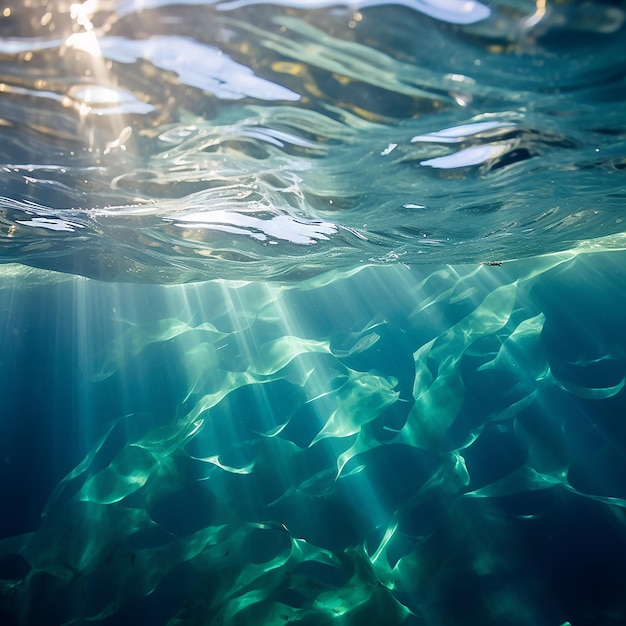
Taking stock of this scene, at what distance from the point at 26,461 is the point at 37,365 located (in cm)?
590

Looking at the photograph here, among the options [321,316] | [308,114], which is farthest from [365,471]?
[308,114]

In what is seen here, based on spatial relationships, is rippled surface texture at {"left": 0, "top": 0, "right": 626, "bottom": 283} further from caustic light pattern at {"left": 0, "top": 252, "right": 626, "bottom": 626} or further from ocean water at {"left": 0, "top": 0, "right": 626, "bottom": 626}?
caustic light pattern at {"left": 0, "top": 252, "right": 626, "bottom": 626}

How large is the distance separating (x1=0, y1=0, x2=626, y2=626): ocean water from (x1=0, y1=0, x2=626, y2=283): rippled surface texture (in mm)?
38

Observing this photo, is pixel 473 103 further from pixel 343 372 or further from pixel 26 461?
pixel 26 461

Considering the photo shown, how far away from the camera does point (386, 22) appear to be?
3.88m

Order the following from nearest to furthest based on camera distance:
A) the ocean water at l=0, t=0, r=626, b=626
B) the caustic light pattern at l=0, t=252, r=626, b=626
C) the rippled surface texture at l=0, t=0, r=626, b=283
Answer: the rippled surface texture at l=0, t=0, r=626, b=283 → the ocean water at l=0, t=0, r=626, b=626 → the caustic light pattern at l=0, t=252, r=626, b=626

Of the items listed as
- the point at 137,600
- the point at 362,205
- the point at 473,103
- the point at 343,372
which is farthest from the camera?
the point at 343,372

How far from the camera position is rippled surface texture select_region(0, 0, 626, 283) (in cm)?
394

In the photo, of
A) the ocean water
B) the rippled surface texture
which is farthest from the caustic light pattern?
the rippled surface texture

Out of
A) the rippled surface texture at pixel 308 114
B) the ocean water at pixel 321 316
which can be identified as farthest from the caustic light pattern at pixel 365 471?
the rippled surface texture at pixel 308 114

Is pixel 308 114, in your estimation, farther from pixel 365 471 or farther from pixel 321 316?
pixel 321 316

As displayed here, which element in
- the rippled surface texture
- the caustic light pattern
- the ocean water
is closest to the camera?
the rippled surface texture

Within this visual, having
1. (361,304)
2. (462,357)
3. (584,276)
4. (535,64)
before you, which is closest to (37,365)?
(361,304)

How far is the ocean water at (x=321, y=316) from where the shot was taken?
4.42m
